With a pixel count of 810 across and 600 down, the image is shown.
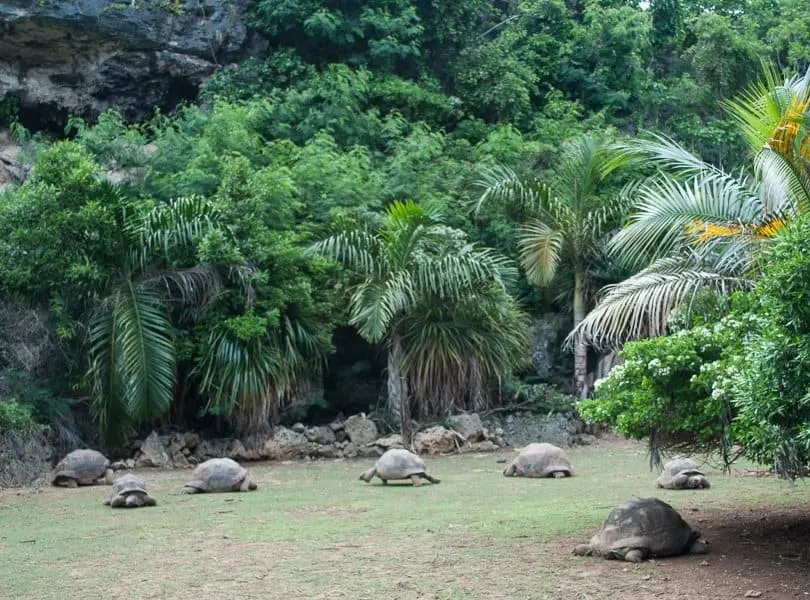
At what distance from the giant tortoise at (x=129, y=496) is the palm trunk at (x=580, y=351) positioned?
10.0 meters

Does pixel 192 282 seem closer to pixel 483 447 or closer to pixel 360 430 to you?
pixel 360 430

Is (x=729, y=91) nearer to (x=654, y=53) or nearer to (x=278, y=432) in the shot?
(x=654, y=53)

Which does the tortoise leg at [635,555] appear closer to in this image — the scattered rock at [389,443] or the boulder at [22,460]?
the boulder at [22,460]

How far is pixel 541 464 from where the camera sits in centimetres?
1331

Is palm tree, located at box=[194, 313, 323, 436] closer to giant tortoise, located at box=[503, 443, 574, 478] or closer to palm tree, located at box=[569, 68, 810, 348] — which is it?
giant tortoise, located at box=[503, 443, 574, 478]

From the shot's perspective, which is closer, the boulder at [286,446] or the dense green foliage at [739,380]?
the dense green foliage at [739,380]

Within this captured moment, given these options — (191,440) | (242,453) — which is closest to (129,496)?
(242,453)

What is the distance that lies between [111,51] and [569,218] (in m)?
10.6

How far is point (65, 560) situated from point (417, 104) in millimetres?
17575

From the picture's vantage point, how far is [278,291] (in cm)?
1641

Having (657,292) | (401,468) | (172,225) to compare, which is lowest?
(401,468)

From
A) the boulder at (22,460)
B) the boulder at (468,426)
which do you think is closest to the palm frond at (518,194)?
the boulder at (468,426)

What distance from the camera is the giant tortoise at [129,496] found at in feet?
36.7

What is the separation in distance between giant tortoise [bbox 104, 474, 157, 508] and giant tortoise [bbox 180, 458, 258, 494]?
106 centimetres
